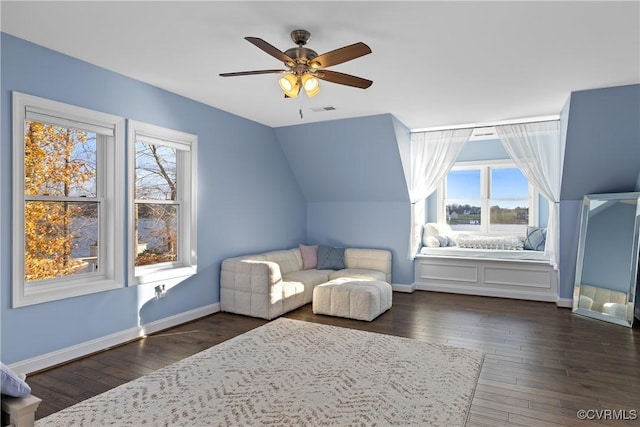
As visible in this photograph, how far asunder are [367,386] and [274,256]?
299 cm

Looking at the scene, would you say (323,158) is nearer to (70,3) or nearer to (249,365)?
(249,365)

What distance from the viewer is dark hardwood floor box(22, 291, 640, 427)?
2.54 meters

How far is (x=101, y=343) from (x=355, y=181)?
13.3ft

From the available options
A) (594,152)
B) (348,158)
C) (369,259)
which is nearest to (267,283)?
(369,259)

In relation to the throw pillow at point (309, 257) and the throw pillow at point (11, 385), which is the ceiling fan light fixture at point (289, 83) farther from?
the throw pillow at point (309, 257)

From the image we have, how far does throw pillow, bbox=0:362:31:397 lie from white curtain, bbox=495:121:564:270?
18.6 feet

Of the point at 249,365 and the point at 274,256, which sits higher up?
the point at 274,256

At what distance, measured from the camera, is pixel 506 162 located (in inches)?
268

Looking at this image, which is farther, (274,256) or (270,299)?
(274,256)

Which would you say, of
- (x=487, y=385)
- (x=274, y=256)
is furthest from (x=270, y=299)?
(x=487, y=385)

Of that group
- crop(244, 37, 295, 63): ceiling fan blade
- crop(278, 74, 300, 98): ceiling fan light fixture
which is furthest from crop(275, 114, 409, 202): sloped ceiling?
crop(244, 37, 295, 63): ceiling fan blade

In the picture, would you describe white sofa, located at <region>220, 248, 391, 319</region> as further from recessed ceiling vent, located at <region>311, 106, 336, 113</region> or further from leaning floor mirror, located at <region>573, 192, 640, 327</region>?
leaning floor mirror, located at <region>573, 192, 640, 327</region>

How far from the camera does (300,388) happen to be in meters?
2.78

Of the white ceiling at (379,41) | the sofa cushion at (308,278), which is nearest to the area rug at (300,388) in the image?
the sofa cushion at (308,278)
